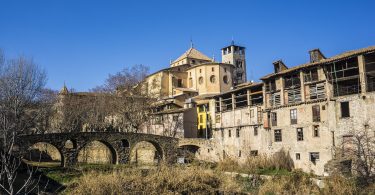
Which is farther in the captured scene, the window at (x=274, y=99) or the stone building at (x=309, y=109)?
the window at (x=274, y=99)

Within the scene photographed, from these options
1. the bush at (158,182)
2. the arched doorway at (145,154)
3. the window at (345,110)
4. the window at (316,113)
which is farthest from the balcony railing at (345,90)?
the arched doorway at (145,154)

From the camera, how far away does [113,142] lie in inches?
1671

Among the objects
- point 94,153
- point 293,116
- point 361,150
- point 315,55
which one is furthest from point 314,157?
point 94,153

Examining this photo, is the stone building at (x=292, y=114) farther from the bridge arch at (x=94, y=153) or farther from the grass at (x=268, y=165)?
the bridge arch at (x=94, y=153)

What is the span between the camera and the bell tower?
266ft

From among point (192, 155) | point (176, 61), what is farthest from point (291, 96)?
point (176, 61)

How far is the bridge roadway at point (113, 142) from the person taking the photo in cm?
3797

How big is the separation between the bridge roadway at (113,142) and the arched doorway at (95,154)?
122 inches

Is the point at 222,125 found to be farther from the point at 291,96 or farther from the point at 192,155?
the point at 291,96

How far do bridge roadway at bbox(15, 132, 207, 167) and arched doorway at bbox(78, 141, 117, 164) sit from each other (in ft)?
10.2

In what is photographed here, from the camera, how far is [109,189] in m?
21.3

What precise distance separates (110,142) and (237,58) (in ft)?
151

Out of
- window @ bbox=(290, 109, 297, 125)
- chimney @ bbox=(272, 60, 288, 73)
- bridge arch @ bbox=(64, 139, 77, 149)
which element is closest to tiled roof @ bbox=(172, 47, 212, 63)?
bridge arch @ bbox=(64, 139, 77, 149)

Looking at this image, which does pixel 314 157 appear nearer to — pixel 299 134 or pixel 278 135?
pixel 299 134
